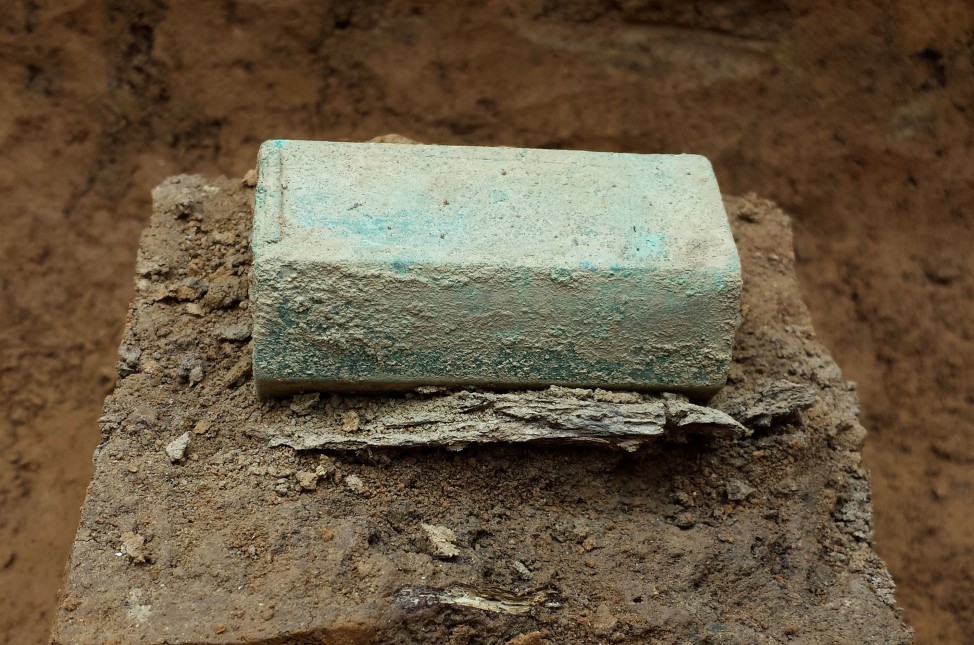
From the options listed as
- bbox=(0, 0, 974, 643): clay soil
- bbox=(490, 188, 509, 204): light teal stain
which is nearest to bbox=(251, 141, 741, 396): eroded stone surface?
bbox=(490, 188, 509, 204): light teal stain

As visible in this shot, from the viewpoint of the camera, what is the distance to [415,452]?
259 centimetres

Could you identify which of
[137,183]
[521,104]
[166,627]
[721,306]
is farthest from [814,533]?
[137,183]

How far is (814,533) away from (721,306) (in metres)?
0.63

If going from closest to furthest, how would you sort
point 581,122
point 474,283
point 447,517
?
point 474,283 < point 447,517 < point 581,122

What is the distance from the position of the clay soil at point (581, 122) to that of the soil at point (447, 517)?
1.27 meters

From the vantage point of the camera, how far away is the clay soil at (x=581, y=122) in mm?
3994

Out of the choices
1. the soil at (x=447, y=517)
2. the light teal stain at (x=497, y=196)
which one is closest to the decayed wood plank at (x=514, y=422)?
the soil at (x=447, y=517)

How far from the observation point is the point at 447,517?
2.56m

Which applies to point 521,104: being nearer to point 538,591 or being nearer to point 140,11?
point 140,11

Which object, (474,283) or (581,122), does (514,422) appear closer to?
(474,283)

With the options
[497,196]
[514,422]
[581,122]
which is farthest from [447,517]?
[581,122]

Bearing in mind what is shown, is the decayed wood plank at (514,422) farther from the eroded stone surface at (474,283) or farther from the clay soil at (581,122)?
the clay soil at (581,122)

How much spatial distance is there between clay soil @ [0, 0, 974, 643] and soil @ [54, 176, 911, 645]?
1275 millimetres

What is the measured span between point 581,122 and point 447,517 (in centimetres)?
223
